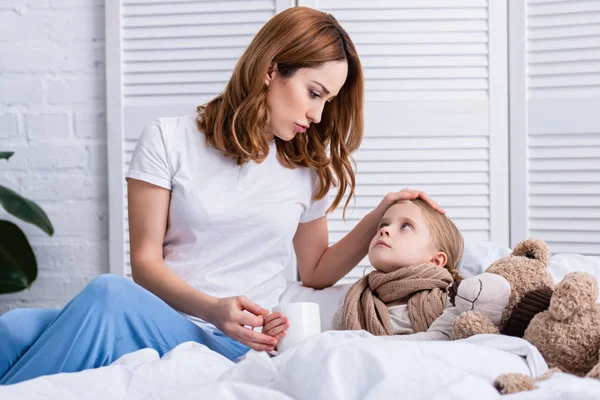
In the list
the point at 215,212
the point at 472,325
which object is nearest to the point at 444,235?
the point at 472,325

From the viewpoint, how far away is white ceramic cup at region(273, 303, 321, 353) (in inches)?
49.6

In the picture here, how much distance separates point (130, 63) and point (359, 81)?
1.08m

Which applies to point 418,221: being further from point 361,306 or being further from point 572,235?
point 572,235

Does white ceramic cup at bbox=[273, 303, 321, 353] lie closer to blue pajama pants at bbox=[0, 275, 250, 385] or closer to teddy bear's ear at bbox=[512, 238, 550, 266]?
blue pajama pants at bbox=[0, 275, 250, 385]

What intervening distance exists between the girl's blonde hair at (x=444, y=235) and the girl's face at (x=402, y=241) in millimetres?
13

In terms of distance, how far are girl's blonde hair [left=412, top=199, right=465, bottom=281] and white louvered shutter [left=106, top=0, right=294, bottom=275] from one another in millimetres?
1147

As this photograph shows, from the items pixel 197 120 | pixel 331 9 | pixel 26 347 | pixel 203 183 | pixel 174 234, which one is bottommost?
pixel 26 347

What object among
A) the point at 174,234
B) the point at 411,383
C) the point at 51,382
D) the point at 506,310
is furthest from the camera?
the point at 174,234

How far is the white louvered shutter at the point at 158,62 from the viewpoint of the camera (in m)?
2.49

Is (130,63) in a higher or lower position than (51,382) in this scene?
higher

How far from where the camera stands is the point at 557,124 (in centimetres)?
238

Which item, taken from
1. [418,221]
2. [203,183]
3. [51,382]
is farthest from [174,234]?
[51,382]

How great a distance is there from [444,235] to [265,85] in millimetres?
519

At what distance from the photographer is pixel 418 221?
156 cm
